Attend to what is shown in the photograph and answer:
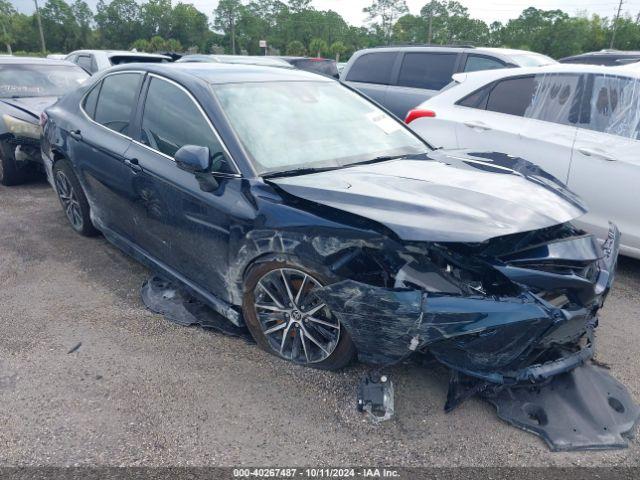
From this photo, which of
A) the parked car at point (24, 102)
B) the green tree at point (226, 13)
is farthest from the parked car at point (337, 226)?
the green tree at point (226, 13)

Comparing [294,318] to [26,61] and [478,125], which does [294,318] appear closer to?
[478,125]

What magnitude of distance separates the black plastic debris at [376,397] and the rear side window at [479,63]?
563 centimetres

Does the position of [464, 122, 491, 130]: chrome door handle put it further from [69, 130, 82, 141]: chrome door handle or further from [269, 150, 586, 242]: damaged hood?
[69, 130, 82, 141]: chrome door handle

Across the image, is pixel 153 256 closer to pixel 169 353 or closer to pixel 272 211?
pixel 169 353

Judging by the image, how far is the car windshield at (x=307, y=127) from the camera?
299 centimetres

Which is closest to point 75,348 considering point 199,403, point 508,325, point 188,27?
point 199,403

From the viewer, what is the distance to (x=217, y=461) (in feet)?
7.47

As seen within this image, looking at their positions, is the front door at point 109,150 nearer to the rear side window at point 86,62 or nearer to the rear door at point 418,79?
the rear door at point 418,79

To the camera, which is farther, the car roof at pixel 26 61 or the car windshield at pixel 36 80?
the car roof at pixel 26 61

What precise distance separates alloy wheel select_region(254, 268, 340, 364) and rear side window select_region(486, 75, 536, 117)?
3.06 metres

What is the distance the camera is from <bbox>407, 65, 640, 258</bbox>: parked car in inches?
153

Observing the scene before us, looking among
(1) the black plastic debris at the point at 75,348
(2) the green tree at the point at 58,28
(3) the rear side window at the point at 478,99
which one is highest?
(2) the green tree at the point at 58,28

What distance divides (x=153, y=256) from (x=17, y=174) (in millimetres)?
4046

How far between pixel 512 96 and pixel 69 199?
4345mm
